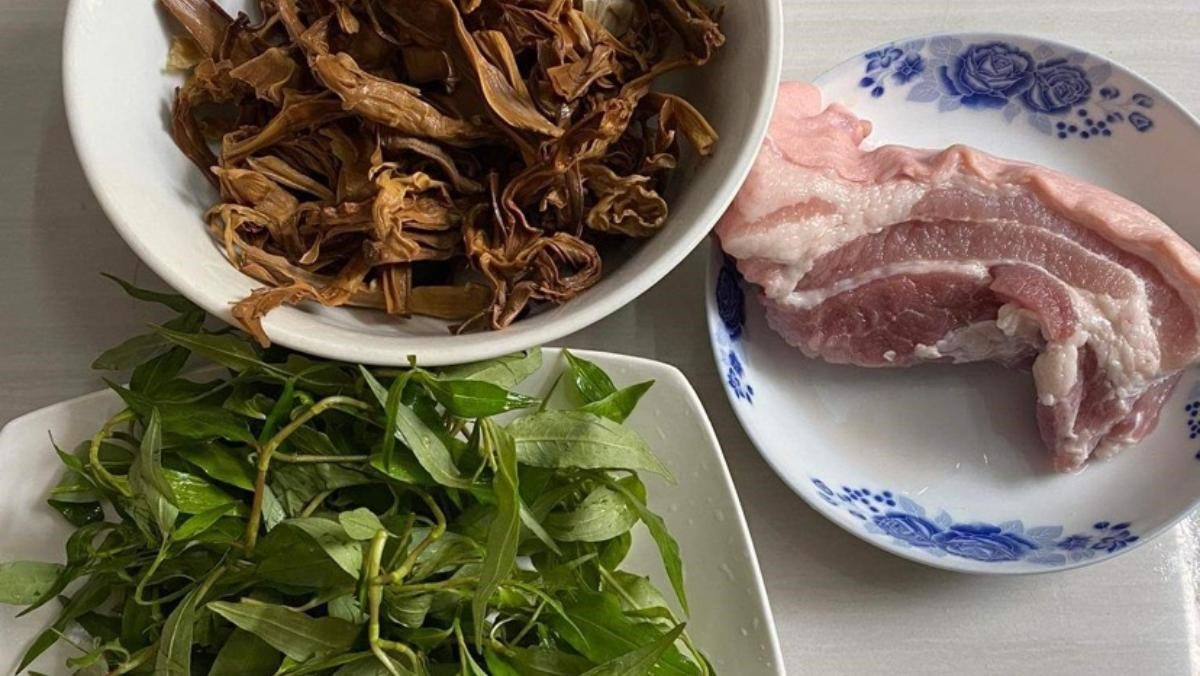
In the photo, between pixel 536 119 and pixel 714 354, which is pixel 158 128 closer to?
pixel 536 119

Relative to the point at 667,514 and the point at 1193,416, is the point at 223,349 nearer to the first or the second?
the point at 667,514

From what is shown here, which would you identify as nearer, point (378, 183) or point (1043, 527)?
point (378, 183)

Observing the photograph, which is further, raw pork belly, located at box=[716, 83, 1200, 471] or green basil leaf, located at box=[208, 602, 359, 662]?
raw pork belly, located at box=[716, 83, 1200, 471]

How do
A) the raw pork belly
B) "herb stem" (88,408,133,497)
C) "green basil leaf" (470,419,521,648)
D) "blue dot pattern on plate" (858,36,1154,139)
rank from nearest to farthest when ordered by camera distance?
"green basil leaf" (470,419,521,648)
"herb stem" (88,408,133,497)
the raw pork belly
"blue dot pattern on plate" (858,36,1154,139)

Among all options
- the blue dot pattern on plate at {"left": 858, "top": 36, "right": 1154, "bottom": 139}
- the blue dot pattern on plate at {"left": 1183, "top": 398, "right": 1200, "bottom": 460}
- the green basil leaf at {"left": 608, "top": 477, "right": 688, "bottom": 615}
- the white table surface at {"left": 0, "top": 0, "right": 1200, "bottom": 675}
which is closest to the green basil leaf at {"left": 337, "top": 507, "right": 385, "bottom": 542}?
the green basil leaf at {"left": 608, "top": 477, "right": 688, "bottom": 615}

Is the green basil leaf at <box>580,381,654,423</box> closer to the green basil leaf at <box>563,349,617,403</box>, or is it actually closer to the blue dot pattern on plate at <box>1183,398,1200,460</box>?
the green basil leaf at <box>563,349,617,403</box>

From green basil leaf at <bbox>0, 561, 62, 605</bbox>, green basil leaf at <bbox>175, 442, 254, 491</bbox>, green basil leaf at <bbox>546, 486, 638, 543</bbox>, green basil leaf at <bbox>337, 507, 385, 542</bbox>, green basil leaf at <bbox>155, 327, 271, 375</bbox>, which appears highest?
green basil leaf at <bbox>155, 327, 271, 375</bbox>

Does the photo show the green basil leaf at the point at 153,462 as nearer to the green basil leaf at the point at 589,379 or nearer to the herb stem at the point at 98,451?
the herb stem at the point at 98,451

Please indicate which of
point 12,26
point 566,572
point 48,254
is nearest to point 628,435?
point 566,572
